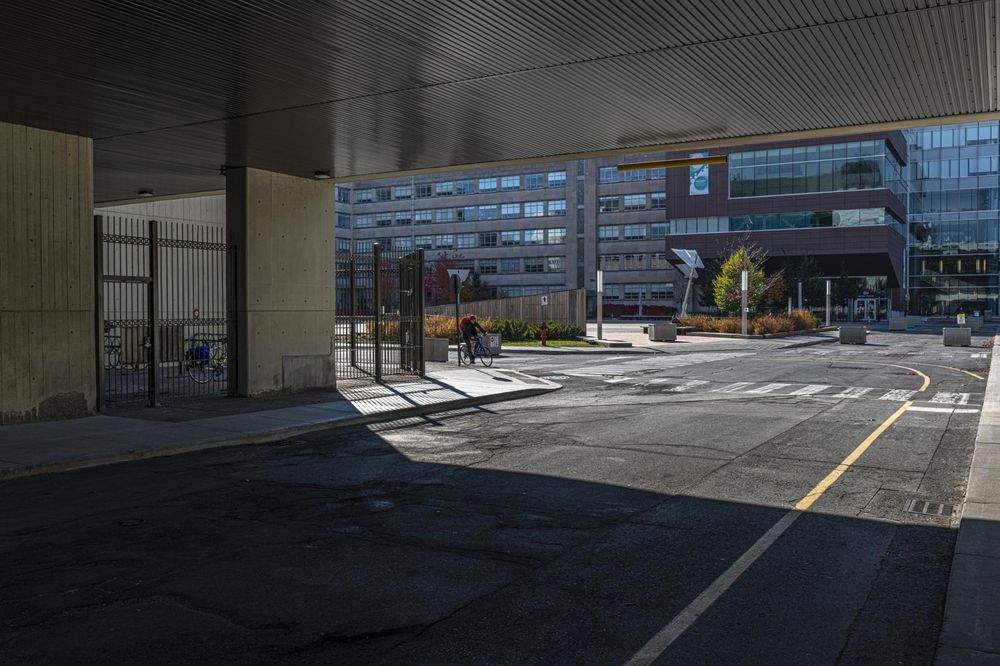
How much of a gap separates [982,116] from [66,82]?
1416 cm

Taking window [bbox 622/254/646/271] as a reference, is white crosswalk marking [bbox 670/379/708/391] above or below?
below

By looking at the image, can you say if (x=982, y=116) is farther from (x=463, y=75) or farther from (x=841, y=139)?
(x=841, y=139)

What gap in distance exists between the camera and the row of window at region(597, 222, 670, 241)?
112062 mm

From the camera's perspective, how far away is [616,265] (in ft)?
380

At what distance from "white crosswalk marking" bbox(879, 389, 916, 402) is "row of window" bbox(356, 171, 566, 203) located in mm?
100439

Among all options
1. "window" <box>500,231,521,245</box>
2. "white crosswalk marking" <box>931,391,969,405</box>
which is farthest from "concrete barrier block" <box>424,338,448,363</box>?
"window" <box>500,231,521,245</box>

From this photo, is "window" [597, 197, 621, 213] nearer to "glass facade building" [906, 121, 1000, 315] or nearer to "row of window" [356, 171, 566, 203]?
"row of window" [356, 171, 566, 203]

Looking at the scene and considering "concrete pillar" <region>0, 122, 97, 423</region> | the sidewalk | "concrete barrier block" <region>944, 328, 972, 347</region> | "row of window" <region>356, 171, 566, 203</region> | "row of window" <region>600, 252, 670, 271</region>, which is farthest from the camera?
"row of window" <region>356, 171, 566, 203</region>

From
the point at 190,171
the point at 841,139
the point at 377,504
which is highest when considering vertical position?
the point at 841,139

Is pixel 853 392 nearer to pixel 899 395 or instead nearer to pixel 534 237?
pixel 899 395

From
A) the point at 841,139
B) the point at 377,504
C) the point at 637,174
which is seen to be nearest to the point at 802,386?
the point at 377,504

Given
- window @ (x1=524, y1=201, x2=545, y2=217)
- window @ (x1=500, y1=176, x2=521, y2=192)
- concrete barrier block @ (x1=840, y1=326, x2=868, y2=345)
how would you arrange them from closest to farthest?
concrete barrier block @ (x1=840, y1=326, x2=868, y2=345) < window @ (x1=524, y1=201, x2=545, y2=217) < window @ (x1=500, y1=176, x2=521, y2=192)

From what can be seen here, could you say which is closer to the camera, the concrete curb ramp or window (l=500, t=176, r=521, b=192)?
the concrete curb ramp

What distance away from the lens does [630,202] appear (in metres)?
114
